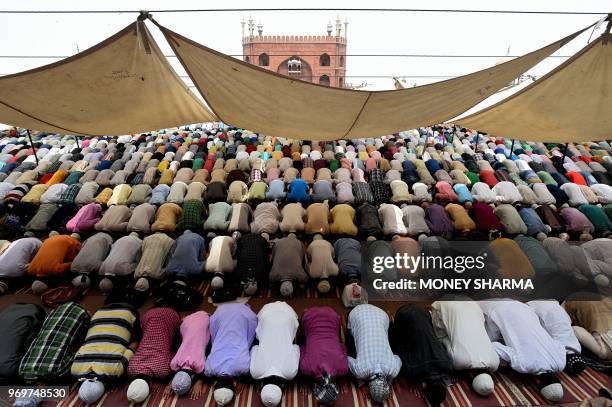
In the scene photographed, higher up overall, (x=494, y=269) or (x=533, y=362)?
(x=494, y=269)

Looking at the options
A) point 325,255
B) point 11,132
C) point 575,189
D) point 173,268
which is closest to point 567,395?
point 325,255

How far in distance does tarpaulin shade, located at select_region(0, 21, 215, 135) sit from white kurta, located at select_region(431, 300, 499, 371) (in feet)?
12.8

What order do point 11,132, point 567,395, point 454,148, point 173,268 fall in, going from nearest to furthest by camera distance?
point 567,395, point 173,268, point 454,148, point 11,132

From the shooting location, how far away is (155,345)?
318 centimetres

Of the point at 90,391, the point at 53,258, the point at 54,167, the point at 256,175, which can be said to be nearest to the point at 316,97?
the point at 90,391

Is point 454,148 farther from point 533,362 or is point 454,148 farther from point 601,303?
point 533,362

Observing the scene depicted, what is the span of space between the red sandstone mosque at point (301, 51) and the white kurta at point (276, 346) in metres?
27.8

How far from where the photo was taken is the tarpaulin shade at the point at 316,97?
3.01 meters

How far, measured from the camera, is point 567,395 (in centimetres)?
308

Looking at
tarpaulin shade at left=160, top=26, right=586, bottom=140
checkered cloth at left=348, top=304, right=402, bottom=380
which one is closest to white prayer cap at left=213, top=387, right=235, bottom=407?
checkered cloth at left=348, top=304, right=402, bottom=380

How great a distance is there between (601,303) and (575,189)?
3813 mm

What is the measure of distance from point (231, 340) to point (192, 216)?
278 cm

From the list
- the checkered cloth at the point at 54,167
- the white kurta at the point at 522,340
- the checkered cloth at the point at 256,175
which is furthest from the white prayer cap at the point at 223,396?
the checkered cloth at the point at 54,167

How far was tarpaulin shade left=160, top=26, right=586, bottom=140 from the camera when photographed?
301 cm
